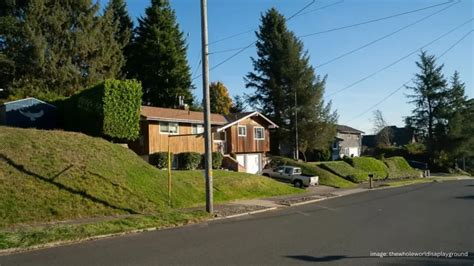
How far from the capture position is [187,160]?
107ft

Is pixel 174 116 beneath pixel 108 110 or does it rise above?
above

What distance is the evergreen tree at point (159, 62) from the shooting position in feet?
178

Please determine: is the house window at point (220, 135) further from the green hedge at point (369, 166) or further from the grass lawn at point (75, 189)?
the green hedge at point (369, 166)

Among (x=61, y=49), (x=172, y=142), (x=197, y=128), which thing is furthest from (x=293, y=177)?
(x=61, y=49)

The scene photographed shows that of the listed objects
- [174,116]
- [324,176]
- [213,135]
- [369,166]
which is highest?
[174,116]

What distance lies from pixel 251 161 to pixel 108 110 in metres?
21.8

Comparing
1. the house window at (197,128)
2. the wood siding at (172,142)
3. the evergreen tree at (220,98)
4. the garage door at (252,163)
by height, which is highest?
the evergreen tree at (220,98)

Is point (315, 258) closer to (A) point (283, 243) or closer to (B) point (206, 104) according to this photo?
(A) point (283, 243)

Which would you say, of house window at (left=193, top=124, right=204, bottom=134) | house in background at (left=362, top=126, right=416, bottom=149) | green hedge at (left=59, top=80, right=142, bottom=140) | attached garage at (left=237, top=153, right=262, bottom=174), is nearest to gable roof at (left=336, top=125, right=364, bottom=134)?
house in background at (left=362, top=126, right=416, bottom=149)

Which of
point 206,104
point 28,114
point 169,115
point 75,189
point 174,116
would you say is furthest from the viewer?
point 174,116

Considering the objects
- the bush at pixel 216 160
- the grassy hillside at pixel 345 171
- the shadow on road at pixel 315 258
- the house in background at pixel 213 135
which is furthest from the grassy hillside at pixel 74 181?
the grassy hillside at pixel 345 171

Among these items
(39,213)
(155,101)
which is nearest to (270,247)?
(39,213)

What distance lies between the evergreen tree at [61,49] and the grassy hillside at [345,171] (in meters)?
23.6

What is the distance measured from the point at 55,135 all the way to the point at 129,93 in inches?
232
